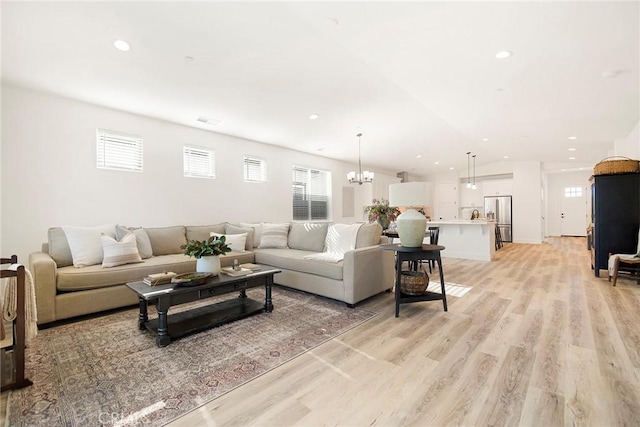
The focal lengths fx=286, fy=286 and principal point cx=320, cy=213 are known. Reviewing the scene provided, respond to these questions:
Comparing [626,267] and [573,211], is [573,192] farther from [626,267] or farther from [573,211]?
[626,267]

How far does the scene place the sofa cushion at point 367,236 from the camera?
147 inches

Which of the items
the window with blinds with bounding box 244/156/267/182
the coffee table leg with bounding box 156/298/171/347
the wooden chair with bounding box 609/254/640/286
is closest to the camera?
the coffee table leg with bounding box 156/298/171/347

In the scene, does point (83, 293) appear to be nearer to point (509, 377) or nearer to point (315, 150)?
point (509, 377)

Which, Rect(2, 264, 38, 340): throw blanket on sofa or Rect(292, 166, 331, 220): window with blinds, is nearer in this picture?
Rect(2, 264, 38, 340): throw blanket on sofa

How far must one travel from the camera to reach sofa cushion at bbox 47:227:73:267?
3273 mm

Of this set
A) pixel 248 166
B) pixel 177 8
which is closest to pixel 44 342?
pixel 177 8

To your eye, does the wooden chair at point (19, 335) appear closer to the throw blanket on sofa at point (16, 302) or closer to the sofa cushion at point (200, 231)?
the throw blanket on sofa at point (16, 302)

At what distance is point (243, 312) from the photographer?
9.72 feet

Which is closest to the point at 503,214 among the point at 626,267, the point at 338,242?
the point at 626,267

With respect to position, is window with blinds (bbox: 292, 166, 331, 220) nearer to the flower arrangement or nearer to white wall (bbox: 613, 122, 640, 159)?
the flower arrangement

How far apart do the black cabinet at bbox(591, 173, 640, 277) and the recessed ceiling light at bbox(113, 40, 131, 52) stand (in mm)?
6692

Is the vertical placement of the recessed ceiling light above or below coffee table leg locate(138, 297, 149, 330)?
above

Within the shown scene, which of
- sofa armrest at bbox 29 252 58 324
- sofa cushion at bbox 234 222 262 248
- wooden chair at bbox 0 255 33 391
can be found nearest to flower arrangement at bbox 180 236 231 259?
wooden chair at bbox 0 255 33 391

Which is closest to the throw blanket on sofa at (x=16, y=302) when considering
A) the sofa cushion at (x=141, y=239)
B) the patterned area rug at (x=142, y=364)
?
the patterned area rug at (x=142, y=364)
